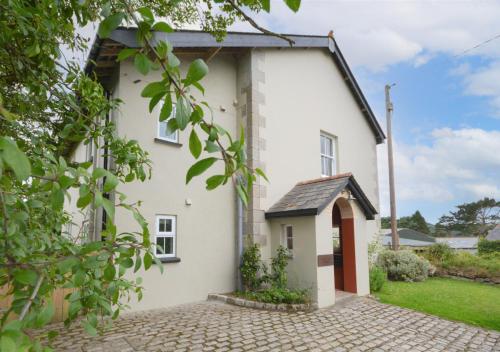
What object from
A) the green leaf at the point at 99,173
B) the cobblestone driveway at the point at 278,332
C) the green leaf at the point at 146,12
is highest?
the green leaf at the point at 146,12

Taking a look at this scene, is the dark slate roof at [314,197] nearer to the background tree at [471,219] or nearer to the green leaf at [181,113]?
the green leaf at [181,113]

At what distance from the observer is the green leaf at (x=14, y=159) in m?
0.81

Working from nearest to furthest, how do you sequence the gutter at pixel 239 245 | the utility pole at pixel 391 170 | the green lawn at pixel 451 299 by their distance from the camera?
the green lawn at pixel 451 299, the gutter at pixel 239 245, the utility pole at pixel 391 170

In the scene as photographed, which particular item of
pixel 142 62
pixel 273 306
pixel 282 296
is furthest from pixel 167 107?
pixel 282 296

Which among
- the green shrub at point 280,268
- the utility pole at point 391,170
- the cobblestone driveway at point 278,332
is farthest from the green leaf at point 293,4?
the utility pole at point 391,170

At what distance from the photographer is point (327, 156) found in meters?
12.2

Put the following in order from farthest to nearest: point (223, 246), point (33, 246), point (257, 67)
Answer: point (257, 67)
point (223, 246)
point (33, 246)

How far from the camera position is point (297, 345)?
542 cm

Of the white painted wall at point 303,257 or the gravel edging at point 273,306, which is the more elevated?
the white painted wall at point 303,257

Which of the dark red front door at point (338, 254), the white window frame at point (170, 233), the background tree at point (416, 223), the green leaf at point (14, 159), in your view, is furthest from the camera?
the background tree at point (416, 223)

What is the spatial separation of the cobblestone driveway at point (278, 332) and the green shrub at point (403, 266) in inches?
208

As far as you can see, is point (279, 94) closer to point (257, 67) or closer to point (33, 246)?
point (257, 67)

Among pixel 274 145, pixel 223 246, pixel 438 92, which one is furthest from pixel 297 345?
pixel 438 92

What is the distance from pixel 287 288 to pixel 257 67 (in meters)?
6.43
